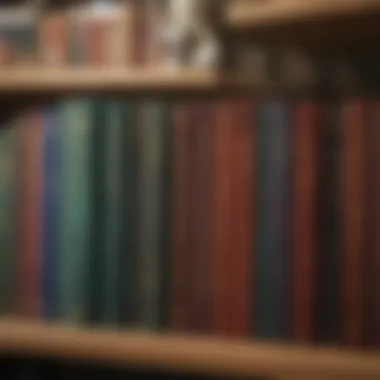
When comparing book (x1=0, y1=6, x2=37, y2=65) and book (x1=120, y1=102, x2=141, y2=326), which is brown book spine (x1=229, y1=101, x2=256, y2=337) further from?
book (x1=0, y1=6, x2=37, y2=65)

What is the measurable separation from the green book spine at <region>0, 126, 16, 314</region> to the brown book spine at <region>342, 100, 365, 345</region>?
431 mm

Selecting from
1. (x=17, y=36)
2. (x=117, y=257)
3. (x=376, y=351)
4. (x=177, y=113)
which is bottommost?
(x=376, y=351)

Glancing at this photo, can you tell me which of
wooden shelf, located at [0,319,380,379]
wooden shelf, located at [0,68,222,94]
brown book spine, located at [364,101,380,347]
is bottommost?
wooden shelf, located at [0,319,380,379]

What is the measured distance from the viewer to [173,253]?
1064 millimetres

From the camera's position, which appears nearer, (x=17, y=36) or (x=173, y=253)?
(x=173, y=253)

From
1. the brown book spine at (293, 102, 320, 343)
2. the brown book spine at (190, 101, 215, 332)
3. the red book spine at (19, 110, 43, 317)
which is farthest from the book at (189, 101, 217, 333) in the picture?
the red book spine at (19, 110, 43, 317)

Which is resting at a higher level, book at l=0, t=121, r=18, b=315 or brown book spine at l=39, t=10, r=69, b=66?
brown book spine at l=39, t=10, r=69, b=66

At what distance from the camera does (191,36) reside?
1.15 meters

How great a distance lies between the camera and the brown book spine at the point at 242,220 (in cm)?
103

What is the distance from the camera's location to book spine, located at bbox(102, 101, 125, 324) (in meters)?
1.09

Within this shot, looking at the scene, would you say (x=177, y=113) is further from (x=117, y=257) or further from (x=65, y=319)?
(x=65, y=319)

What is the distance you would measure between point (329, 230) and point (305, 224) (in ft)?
0.09

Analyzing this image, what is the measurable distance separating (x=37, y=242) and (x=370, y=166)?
432 millimetres

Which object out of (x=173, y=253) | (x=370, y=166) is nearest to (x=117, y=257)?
(x=173, y=253)
